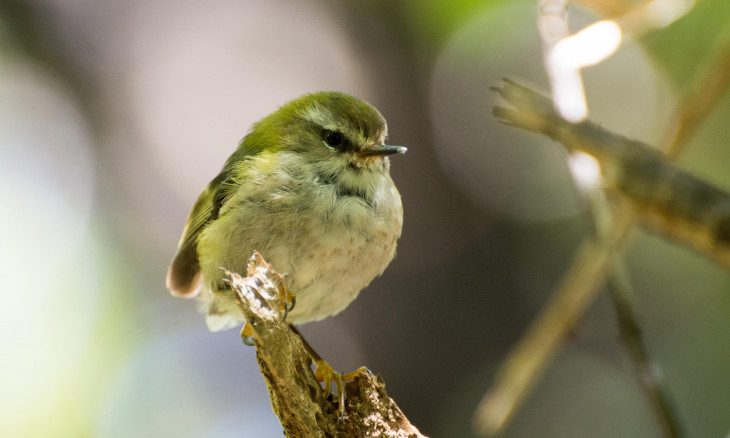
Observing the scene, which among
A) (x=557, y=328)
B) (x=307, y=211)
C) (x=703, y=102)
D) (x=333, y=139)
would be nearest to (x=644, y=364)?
(x=557, y=328)

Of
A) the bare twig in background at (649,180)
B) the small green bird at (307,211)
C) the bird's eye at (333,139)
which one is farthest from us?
the bird's eye at (333,139)

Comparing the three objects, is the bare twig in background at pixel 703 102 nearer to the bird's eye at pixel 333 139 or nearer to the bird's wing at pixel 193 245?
the bird's eye at pixel 333 139

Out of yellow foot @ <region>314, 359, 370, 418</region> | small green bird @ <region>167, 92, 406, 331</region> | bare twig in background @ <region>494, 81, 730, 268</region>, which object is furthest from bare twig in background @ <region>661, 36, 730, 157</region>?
small green bird @ <region>167, 92, 406, 331</region>

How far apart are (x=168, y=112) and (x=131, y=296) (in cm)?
95

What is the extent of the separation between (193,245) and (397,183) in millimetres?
1050

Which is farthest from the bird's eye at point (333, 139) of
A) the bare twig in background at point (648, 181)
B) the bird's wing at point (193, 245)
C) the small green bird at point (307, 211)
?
the bare twig in background at point (648, 181)

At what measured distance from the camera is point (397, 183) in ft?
11.3

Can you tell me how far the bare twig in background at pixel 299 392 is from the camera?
1.80 meters

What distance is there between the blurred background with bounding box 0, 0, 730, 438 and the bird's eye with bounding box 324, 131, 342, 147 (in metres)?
0.71

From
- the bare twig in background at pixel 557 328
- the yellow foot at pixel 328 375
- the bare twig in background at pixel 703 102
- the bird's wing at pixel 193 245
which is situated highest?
the bird's wing at pixel 193 245

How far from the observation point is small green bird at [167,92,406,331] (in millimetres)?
2457

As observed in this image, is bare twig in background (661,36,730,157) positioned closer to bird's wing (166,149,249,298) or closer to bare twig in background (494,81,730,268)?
bare twig in background (494,81,730,268)

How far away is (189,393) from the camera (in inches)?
143

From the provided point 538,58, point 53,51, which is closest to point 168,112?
point 53,51
